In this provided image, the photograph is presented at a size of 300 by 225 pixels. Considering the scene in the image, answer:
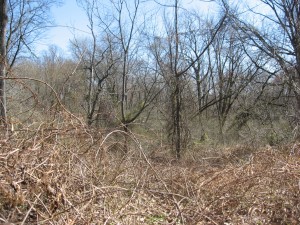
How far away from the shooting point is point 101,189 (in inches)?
139

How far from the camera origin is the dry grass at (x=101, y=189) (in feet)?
10.00

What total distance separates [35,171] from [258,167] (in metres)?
3.76

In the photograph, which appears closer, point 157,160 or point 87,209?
point 87,209

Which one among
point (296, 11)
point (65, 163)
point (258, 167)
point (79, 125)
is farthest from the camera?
point (296, 11)

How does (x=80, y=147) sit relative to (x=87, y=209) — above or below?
above

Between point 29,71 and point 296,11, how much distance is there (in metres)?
26.8

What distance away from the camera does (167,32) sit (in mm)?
13062

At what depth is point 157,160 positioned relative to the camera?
839cm

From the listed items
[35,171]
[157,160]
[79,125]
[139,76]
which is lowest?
[157,160]

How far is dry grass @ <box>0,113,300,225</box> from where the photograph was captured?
3047 millimetres

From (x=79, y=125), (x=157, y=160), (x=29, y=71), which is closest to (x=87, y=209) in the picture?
(x=79, y=125)

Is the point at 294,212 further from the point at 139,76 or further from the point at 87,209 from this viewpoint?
the point at 139,76

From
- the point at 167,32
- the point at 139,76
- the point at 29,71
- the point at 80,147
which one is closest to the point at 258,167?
the point at 80,147

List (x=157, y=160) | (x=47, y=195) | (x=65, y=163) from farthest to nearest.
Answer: (x=157, y=160) < (x=65, y=163) < (x=47, y=195)
